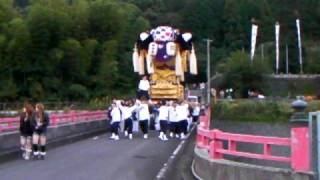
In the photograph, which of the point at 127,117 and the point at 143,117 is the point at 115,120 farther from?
the point at 143,117

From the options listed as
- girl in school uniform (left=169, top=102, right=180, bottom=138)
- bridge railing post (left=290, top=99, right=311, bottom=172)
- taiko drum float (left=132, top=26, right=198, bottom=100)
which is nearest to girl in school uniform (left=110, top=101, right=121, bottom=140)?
girl in school uniform (left=169, top=102, right=180, bottom=138)

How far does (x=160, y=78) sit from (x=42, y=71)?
13950 mm

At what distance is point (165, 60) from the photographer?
4856 cm

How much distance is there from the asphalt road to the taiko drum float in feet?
62.0

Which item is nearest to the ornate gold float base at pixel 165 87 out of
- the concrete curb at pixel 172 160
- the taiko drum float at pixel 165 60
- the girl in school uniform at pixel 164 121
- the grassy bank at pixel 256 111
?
the taiko drum float at pixel 165 60

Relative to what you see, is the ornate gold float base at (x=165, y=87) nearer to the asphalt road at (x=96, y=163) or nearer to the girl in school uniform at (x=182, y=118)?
the girl in school uniform at (x=182, y=118)

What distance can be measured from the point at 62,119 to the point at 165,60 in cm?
1727

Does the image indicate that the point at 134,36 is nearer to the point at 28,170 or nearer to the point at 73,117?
the point at 73,117

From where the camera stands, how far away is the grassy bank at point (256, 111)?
28969mm

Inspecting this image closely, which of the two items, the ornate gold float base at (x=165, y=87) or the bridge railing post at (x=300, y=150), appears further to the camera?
the ornate gold float base at (x=165, y=87)

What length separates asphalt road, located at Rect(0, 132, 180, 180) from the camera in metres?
17.1

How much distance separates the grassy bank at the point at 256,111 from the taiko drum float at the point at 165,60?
13.6 m

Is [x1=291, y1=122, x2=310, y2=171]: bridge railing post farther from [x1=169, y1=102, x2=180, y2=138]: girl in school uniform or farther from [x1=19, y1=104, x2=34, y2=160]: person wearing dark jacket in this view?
[x1=169, y1=102, x2=180, y2=138]: girl in school uniform

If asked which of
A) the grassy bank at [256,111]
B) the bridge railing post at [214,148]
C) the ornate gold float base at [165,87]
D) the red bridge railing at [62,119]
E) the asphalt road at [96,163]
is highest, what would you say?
the ornate gold float base at [165,87]
